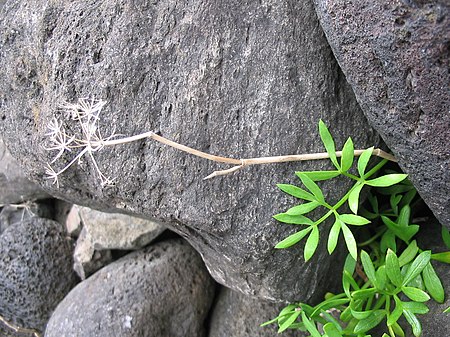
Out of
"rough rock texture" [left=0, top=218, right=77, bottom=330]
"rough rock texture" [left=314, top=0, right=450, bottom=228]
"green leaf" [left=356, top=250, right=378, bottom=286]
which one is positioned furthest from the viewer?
"rough rock texture" [left=0, top=218, right=77, bottom=330]

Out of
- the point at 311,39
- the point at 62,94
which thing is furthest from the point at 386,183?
the point at 62,94

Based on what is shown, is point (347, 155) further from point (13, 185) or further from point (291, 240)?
point (13, 185)

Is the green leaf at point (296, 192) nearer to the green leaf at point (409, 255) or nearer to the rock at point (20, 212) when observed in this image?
the green leaf at point (409, 255)

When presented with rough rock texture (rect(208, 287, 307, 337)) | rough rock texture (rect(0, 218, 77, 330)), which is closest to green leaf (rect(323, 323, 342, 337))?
rough rock texture (rect(208, 287, 307, 337))

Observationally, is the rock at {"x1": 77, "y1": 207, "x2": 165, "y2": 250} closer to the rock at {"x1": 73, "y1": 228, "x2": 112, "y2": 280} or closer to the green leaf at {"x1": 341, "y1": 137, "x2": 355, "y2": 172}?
the rock at {"x1": 73, "y1": 228, "x2": 112, "y2": 280}

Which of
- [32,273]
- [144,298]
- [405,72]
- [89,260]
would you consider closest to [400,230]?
[405,72]

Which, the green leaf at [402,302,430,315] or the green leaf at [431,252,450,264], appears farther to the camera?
the green leaf at [431,252,450,264]

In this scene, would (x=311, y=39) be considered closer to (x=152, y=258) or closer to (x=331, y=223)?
(x=331, y=223)
